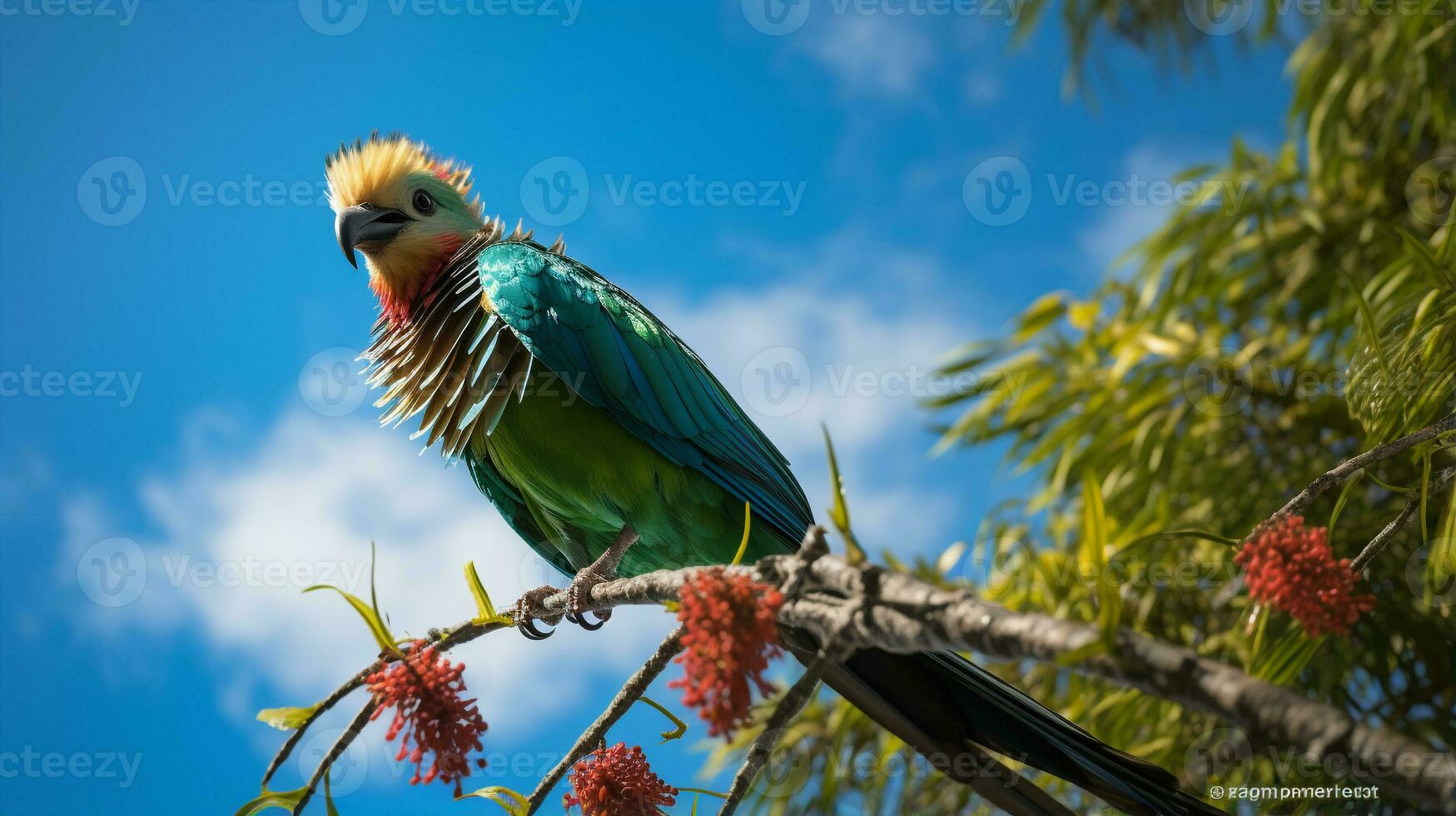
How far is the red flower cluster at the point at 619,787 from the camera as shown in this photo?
1.42 m

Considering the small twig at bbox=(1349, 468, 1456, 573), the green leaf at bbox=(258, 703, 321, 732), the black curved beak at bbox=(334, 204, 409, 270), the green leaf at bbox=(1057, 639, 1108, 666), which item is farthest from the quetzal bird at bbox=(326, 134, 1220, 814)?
the green leaf at bbox=(1057, 639, 1108, 666)

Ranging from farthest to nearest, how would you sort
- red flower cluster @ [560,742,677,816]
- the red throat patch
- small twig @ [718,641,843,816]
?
the red throat patch → red flower cluster @ [560,742,677,816] → small twig @ [718,641,843,816]

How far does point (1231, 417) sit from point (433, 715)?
395 cm

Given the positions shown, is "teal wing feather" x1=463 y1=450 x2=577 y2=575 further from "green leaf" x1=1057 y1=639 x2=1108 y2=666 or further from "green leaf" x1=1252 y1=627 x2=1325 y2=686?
"green leaf" x1=1057 y1=639 x2=1108 y2=666

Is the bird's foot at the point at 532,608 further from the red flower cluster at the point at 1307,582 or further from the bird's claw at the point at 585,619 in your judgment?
the red flower cluster at the point at 1307,582

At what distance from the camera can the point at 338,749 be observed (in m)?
1.28

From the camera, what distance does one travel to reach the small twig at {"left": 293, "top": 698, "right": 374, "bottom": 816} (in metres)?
1.25

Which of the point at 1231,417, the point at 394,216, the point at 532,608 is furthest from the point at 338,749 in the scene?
the point at 1231,417

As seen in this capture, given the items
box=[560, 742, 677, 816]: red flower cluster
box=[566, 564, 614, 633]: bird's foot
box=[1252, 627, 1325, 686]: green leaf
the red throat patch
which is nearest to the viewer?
box=[1252, 627, 1325, 686]: green leaf

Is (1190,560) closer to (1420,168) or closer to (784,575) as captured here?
(1420,168)

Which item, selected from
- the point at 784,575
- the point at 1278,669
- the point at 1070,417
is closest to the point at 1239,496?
the point at 1070,417

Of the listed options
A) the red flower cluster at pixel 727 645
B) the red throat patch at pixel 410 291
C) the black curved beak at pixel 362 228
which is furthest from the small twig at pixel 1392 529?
the black curved beak at pixel 362 228

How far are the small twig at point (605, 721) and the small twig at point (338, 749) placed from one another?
29 cm

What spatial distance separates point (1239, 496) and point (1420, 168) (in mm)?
1645
